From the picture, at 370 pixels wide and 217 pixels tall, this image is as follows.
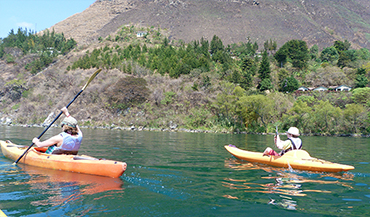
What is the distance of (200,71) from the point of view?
5128cm

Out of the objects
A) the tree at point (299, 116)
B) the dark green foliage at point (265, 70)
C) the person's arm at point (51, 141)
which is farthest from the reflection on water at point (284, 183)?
the dark green foliage at point (265, 70)

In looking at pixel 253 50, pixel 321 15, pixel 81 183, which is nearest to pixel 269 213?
pixel 81 183

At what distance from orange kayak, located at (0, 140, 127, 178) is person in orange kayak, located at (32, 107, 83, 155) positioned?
0.21 metres

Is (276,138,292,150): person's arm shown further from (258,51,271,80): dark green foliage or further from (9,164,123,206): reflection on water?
(258,51,271,80): dark green foliage

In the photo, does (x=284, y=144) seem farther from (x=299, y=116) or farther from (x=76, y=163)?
(x=299, y=116)

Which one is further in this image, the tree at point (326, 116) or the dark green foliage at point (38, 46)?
the dark green foliage at point (38, 46)

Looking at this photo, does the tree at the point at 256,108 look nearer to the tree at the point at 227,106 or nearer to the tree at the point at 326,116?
the tree at the point at 227,106

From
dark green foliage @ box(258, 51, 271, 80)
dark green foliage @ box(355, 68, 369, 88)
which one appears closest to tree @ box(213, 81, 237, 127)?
dark green foliage @ box(258, 51, 271, 80)

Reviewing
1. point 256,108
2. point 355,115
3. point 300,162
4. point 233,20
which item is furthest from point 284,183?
point 233,20

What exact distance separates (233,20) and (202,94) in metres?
95.0

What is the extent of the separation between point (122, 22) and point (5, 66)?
67078 mm

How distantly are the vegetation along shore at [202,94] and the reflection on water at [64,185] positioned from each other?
31623 millimetres

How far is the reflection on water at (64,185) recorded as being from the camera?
4727 mm

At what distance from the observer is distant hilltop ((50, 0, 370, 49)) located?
116812mm
